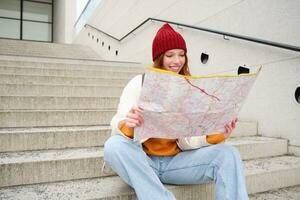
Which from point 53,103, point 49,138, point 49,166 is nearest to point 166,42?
point 49,166

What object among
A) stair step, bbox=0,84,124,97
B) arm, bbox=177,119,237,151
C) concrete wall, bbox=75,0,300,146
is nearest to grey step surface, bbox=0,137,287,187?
arm, bbox=177,119,237,151

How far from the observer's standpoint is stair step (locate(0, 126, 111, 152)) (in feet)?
6.02

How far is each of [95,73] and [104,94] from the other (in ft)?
2.47

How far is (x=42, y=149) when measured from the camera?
191 centimetres

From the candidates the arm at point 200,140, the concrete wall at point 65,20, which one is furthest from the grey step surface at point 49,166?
the concrete wall at point 65,20

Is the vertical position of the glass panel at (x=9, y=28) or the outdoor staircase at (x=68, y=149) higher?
the glass panel at (x=9, y=28)

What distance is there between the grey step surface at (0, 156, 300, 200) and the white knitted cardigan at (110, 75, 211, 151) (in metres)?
0.23

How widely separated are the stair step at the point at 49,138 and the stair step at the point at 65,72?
142 cm

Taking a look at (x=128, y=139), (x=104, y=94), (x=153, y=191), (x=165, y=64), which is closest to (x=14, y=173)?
(x=128, y=139)

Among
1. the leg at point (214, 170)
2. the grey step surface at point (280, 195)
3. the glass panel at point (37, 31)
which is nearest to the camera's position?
the leg at point (214, 170)

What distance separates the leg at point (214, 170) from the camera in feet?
4.13

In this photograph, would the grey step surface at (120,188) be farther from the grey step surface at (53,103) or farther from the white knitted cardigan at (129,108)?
the grey step surface at (53,103)

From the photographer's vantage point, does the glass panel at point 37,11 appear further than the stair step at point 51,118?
Yes

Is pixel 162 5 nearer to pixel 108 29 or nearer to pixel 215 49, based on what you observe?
pixel 215 49
